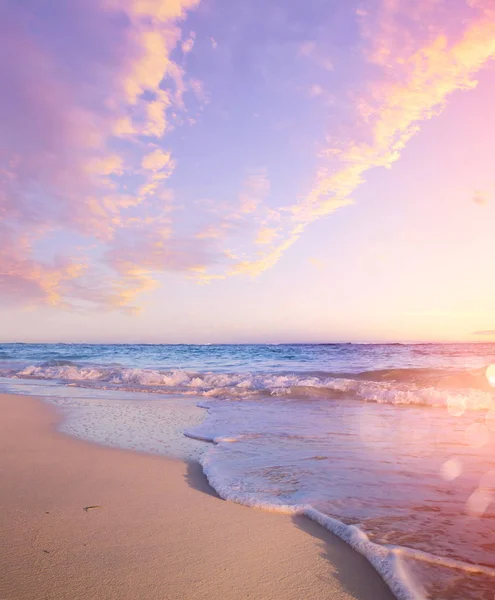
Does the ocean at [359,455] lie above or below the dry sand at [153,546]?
below

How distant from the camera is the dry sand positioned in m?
2.47

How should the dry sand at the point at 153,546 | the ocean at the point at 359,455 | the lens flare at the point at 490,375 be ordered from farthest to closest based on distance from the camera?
1. the lens flare at the point at 490,375
2. the ocean at the point at 359,455
3. the dry sand at the point at 153,546

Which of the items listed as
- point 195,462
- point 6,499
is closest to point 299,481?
point 195,462

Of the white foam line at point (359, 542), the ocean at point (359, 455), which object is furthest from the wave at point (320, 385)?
the white foam line at point (359, 542)

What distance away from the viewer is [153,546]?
297 centimetres

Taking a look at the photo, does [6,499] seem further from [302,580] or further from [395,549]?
[395,549]

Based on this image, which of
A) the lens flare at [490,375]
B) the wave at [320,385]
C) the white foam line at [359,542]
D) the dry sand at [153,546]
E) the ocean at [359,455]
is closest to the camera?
the dry sand at [153,546]

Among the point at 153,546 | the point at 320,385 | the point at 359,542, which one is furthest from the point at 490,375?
the point at 153,546

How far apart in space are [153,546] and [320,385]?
11.9 meters

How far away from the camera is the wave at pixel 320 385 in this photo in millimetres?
11238

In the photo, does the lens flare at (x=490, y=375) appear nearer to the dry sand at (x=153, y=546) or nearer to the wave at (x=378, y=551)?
the wave at (x=378, y=551)

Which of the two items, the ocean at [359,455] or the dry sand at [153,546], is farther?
the ocean at [359,455]

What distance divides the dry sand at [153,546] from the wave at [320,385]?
26.0ft

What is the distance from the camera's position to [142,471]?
4902 millimetres
